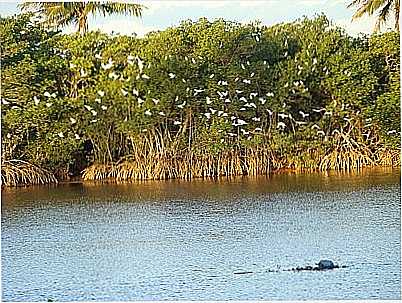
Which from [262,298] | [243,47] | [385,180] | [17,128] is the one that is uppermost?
[243,47]

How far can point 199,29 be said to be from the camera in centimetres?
1289

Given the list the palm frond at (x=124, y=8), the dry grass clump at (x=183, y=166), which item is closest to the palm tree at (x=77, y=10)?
the palm frond at (x=124, y=8)

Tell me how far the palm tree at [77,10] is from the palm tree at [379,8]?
308 centimetres

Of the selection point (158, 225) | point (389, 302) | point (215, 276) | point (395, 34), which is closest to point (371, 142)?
point (395, 34)

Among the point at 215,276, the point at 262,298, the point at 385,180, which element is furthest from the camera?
the point at 385,180

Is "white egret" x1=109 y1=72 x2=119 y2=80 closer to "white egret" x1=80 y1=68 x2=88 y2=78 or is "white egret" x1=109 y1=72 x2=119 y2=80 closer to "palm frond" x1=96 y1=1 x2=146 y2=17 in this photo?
"white egret" x1=80 y1=68 x2=88 y2=78

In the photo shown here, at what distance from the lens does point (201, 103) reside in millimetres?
12930

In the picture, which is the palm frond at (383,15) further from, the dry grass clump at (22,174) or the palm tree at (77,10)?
the dry grass clump at (22,174)

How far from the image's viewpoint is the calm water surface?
5.18 meters

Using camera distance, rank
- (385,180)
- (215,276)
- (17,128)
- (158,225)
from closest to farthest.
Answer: (215,276)
(158,225)
(385,180)
(17,128)

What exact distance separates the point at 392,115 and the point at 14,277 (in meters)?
7.80

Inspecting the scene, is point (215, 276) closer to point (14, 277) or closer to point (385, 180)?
point (14, 277)

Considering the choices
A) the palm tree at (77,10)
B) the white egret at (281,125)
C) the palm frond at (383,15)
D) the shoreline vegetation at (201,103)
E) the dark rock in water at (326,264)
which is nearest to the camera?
the dark rock in water at (326,264)

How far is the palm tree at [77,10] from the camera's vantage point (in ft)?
44.3
